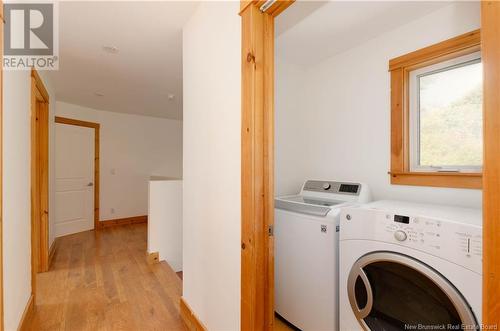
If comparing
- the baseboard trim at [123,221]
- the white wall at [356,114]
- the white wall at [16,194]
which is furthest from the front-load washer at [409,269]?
the baseboard trim at [123,221]

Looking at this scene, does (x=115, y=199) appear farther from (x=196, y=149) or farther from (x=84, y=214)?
(x=196, y=149)

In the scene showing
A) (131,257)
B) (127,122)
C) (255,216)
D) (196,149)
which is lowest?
(131,257)

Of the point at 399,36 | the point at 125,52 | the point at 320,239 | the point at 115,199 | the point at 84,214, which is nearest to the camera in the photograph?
the point at 320,239

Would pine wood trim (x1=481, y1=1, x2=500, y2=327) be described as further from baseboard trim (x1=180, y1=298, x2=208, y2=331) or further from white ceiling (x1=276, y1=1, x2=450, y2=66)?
baseboard trim (x1=180, y1=298, x2=208, y2=331)

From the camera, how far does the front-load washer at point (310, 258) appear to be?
1596mm

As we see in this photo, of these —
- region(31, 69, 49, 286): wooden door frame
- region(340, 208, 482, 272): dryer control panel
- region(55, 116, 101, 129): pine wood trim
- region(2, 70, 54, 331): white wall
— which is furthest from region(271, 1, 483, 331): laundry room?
region(55, 116, 101, 129): pine wood trim

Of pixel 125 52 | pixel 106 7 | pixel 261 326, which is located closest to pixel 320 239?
pixel 261 326

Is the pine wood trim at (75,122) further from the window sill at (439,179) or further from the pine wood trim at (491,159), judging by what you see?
the pine wood trim at (491,159)

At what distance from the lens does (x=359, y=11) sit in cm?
170

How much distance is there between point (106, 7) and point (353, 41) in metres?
1.88

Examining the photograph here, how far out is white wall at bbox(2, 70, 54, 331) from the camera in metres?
1.43

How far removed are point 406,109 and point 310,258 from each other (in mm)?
1319

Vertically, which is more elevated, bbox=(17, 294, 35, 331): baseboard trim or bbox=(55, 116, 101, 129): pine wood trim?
bbox=(55, 116, 101, 129): pine wood trim

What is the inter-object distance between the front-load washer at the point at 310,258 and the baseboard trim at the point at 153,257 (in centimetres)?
171
